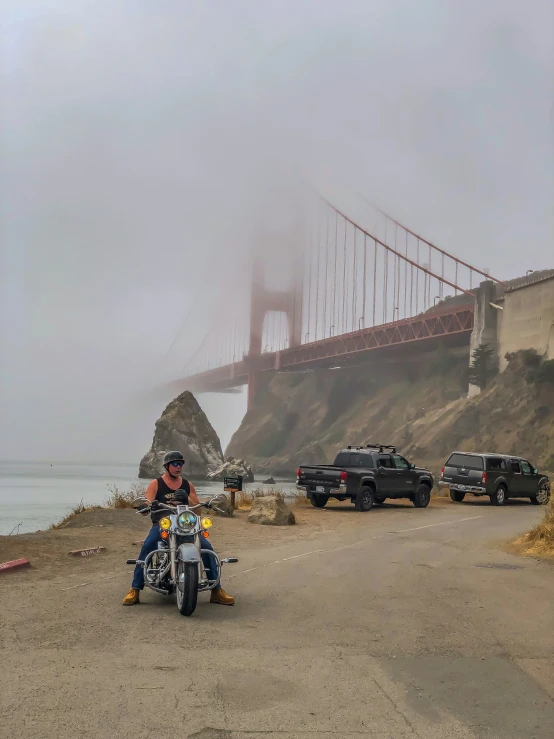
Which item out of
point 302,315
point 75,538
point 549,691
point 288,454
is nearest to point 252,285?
point 302,315

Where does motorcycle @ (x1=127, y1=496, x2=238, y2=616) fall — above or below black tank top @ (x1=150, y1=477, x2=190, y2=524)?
below

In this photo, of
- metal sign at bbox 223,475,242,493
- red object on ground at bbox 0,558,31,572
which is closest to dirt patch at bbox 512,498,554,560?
metal sign at bbox 223,475,242,493

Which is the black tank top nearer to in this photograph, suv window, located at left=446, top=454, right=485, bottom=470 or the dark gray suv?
the dark gray suv

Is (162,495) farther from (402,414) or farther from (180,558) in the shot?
(402,414)

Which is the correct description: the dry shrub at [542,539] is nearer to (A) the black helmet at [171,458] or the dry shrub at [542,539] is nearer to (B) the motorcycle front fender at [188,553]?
(A) the black helmet at [171,458]

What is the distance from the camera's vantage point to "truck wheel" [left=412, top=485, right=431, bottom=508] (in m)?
25.8

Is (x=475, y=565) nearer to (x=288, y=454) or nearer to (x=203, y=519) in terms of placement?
(x=203, y=519)

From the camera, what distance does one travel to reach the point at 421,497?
25.9m

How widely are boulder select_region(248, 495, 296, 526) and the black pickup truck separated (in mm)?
4038

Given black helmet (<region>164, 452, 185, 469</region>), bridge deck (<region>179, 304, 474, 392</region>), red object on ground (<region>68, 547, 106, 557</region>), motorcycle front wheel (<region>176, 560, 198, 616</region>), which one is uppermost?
bridge deck (<region>179, 304, 474, 392</region>)

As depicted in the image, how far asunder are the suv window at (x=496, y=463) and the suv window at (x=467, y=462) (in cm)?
23

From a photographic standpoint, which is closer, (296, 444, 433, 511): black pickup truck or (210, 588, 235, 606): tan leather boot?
(210, 588, 235, 606): tan leather boot

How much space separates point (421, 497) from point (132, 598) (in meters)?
18.5

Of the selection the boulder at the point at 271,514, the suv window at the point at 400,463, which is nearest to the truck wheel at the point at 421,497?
the suv window at the point at 400,463
